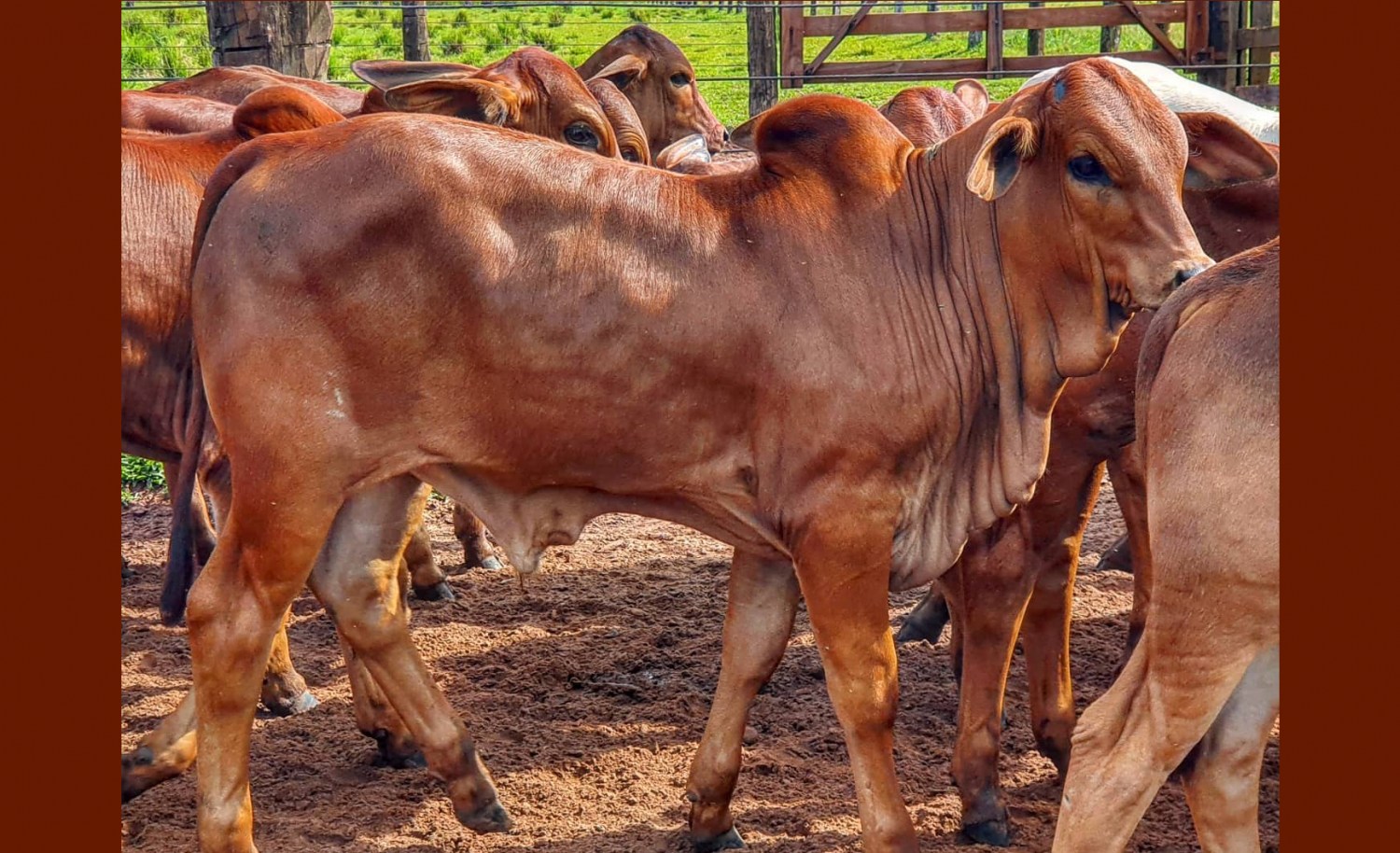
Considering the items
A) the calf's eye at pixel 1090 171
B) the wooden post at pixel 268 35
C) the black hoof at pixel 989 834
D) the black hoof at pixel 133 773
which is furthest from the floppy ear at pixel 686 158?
the wooden post at pixel 268 35

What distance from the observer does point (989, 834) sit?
4898 mm

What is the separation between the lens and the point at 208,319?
425cm

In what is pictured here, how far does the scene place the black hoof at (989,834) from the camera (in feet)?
16.0

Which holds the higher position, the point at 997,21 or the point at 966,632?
the point at 997,21

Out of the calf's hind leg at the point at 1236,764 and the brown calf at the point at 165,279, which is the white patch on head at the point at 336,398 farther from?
the calf's hind leg at the point at 1236,764

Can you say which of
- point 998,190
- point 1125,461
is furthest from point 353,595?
point 1125,461

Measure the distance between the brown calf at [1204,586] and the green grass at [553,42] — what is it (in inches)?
472

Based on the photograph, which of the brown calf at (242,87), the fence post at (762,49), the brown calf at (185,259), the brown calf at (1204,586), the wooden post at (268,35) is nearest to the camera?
the brown calf at (1204,586)

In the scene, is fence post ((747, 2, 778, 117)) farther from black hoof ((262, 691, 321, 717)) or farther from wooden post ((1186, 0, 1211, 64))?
black hoof ((262, 691, 321, 717))

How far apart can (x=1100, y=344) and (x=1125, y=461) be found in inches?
48.8

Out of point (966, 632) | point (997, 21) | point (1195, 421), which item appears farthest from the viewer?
point (997, 21)

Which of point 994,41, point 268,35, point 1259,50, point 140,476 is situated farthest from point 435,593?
point 1259,50

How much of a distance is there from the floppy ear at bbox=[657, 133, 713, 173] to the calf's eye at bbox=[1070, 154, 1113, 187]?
7.35 ft

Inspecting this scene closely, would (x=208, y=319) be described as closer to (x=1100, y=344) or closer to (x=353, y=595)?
(x=353, y=595)
